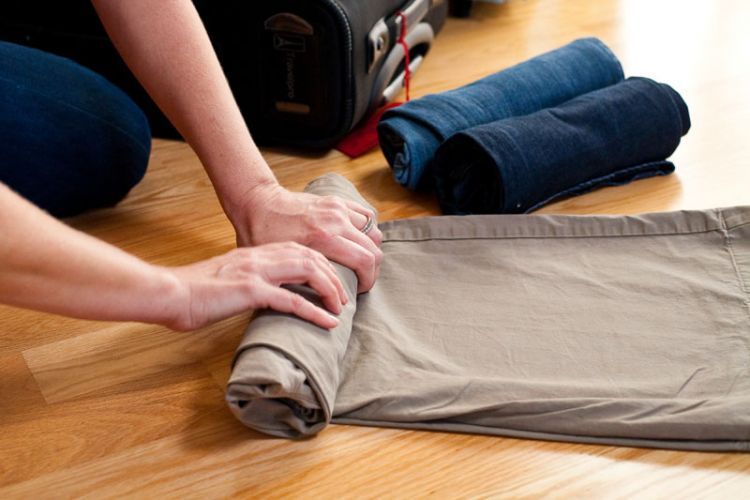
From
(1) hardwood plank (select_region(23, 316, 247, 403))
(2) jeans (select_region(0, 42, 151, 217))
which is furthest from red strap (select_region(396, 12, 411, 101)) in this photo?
(1) hardwood plank (select_region(23, 316, 247, 403))

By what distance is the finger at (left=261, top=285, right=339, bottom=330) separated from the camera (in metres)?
1.03

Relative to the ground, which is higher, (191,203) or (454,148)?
(454,148)

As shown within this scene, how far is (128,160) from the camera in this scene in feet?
4.92

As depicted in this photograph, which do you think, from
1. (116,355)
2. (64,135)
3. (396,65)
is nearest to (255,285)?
(116,355)

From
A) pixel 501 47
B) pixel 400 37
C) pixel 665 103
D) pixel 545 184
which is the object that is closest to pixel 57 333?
pixel 545 184

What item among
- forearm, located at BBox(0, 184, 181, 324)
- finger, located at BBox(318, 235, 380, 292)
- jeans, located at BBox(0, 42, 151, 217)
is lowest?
jeans, located at BBox(0, 42, 151, 217)

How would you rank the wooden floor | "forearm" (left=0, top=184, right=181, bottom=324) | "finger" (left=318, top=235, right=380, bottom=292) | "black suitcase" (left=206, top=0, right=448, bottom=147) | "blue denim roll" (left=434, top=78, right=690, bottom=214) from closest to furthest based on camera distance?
"forearm" (left=0, top=184, right=181, bottom=324) < the wooden floor < "finger" (left=318, top=235, right=380, bottom=292) < "blue denim roll" (left=434, top=78, right=690, bottom=214) < "black suitcase" (left=206, top=0, right=448, bottom=147)

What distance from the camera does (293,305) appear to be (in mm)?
1034

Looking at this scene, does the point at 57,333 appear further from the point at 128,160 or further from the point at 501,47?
the point at 501,47

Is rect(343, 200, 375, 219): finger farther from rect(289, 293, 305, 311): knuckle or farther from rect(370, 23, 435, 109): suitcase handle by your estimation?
rect(370, 23, 435, 109): suitcase handle

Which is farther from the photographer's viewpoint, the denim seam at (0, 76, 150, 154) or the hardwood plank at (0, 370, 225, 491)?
the denim seam at (0, 76, 150, 154)

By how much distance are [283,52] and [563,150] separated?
0.49 meters

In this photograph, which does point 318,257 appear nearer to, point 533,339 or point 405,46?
point 533,339

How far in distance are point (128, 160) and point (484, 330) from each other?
0.66m
